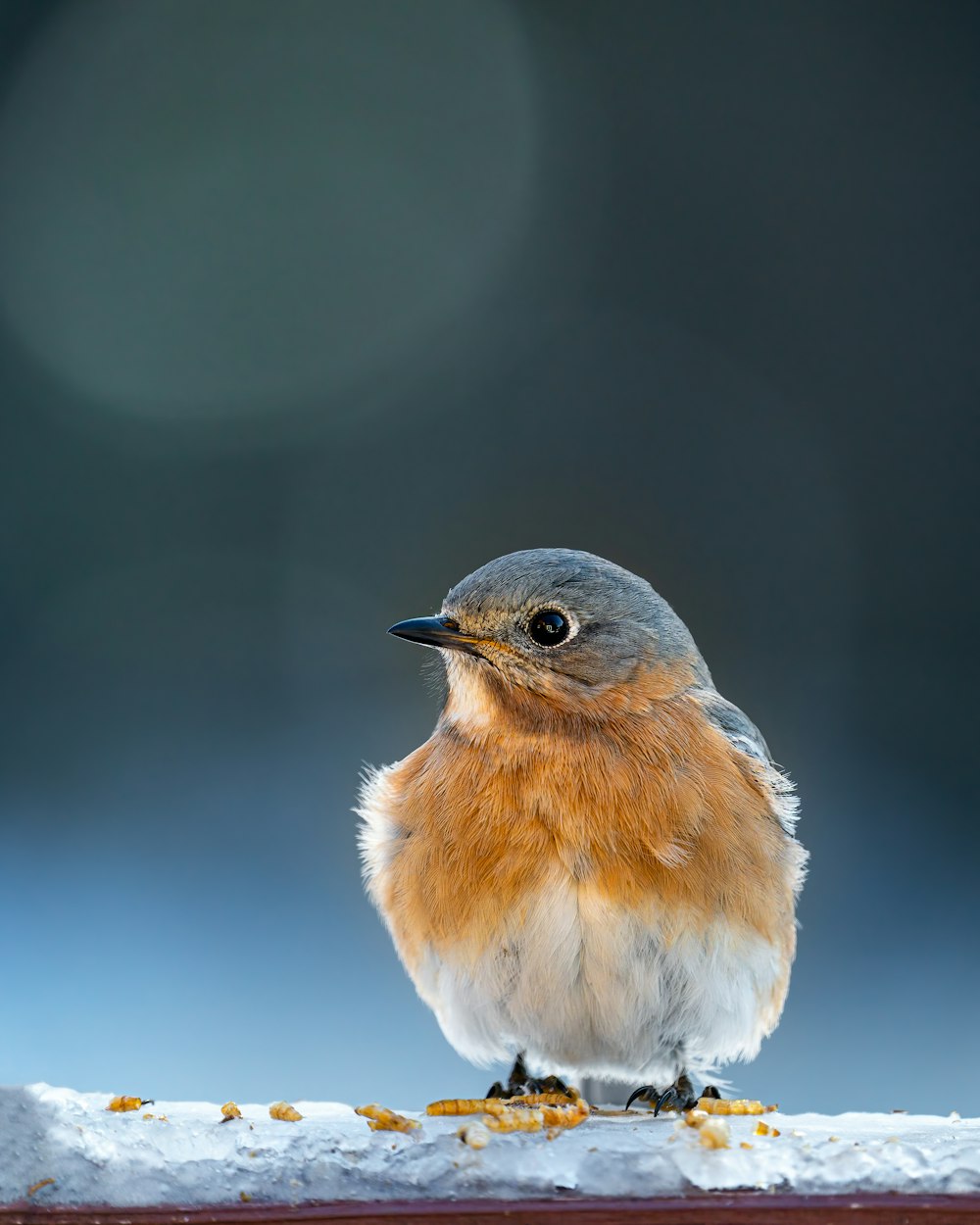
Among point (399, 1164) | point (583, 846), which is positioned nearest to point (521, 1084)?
point (583, 846)

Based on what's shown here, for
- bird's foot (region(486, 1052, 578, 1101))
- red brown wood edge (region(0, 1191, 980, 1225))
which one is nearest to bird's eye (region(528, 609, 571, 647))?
bird's foot (region(486, 1052, 578, 1101))

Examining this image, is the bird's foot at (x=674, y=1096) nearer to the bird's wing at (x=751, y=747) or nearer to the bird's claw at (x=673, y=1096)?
the bird's claw at (x=673, y=1096)

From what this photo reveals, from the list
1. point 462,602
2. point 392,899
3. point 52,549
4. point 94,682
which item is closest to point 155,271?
point 52,549

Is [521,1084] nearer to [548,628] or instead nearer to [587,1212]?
[548,628]

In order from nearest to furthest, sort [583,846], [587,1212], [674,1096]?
[587,1212] < [583,846] < [674,1096]

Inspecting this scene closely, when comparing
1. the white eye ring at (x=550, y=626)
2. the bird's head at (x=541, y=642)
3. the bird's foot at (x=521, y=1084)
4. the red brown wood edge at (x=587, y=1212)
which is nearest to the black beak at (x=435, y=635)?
the bird's head at (x=541, y=642)

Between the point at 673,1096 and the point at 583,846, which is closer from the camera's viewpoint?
the point at 583,846
